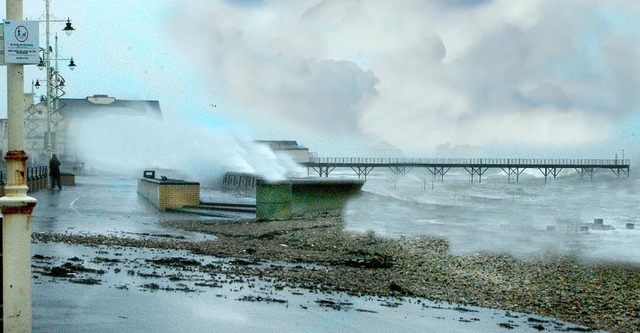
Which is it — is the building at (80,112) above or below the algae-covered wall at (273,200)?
above

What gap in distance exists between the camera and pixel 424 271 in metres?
14.7

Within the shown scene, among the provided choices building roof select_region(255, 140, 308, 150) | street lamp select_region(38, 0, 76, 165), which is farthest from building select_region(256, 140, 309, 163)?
street lamp select_region(38, 0, 76, 165)

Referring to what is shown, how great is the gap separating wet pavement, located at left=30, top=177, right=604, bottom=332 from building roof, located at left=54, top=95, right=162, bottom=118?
449 ft

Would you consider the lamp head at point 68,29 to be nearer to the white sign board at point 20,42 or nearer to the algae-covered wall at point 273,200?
the algae-covered wall at point 273,200

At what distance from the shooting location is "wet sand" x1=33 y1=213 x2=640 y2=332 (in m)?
11.8

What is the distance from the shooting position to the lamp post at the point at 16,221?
6.34 metres

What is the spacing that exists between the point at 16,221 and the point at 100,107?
15106cm

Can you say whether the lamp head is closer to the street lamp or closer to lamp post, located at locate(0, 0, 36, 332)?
the street lamp

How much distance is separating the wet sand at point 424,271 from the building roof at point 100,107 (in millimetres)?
132296

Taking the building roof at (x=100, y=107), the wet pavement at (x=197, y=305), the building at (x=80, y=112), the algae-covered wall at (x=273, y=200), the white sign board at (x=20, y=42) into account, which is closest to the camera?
the white sign board at (x=20, y=42)

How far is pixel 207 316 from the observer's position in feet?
29.3

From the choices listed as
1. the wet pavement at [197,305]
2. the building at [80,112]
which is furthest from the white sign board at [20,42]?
the building at [80,112]

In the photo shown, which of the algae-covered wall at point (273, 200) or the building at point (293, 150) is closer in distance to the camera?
the algae-covered wall at point (273, 200)

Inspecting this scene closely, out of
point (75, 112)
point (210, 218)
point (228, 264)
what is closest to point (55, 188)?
point (210, 218)
